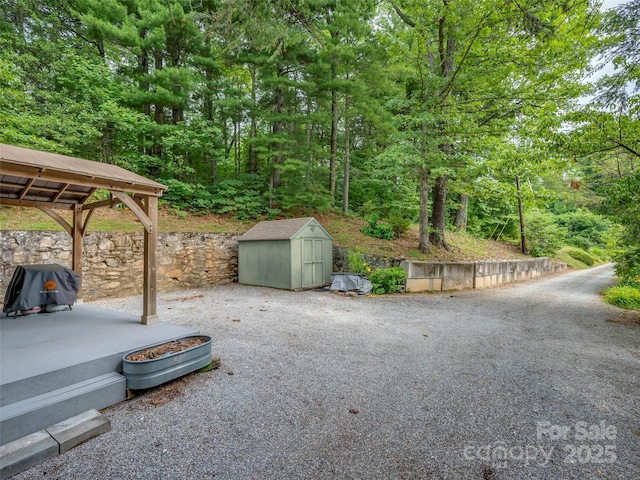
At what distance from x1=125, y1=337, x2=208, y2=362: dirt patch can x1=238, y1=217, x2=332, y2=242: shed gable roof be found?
4848mm

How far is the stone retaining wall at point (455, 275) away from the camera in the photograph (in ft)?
25.8

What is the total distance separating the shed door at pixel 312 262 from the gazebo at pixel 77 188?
464cm

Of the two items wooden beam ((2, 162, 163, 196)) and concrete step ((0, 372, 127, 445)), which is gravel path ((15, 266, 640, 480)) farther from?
wooden beam ((2, 162, 163, 196))

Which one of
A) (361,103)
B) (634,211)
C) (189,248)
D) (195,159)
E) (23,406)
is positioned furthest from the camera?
(195,159)

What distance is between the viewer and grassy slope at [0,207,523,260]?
21.6 feet

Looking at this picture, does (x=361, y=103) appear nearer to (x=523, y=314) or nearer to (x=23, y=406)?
(x=523, y=314)

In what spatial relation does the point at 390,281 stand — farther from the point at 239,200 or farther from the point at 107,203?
the point at 239,200

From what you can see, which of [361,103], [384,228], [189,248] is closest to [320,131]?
[361,103]

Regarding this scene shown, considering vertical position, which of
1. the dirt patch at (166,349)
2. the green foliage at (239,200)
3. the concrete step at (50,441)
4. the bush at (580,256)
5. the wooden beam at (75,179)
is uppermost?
the green foliage at (239,200)

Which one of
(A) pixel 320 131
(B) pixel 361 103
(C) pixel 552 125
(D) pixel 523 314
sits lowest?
(D) pixel 523 314

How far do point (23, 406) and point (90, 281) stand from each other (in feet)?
17.9

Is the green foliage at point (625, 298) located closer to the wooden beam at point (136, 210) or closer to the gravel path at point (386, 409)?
the gravel path at point (386, 409)

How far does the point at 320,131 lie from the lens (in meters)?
15.6

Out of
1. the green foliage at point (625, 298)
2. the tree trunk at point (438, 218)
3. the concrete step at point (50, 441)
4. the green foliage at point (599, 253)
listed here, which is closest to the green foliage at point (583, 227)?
the green foliage at point (599, 253)
